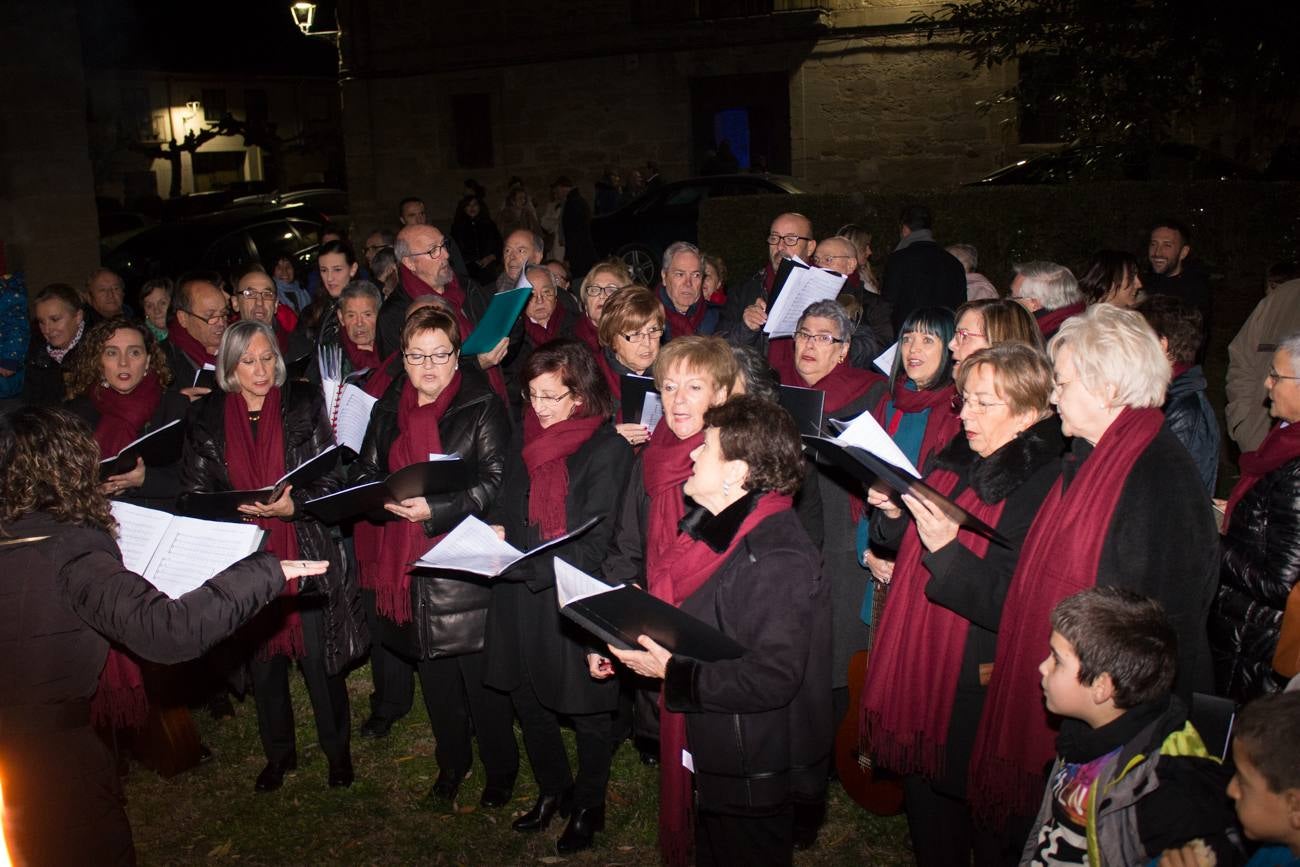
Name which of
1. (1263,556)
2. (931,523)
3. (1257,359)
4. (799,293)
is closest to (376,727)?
(799,293)

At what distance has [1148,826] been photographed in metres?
2.66

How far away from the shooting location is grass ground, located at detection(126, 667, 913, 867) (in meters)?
4.46

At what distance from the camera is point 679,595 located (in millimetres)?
3281

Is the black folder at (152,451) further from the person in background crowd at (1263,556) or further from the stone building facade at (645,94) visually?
the stone building facade at (645,94)

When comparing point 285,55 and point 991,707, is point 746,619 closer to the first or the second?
point 991,707

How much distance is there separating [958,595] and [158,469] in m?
3.71

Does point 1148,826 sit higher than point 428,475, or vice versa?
point 428,475

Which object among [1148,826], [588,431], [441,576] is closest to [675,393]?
[588,431]

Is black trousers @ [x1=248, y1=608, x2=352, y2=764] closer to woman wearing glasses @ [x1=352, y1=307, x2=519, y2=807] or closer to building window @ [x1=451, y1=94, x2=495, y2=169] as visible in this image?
woman wearing glasses @ [x1=352, y1=307, x2=519, y2=807]

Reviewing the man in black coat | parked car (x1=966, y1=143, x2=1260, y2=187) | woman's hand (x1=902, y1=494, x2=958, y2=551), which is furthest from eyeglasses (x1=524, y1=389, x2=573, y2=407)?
parked car (x1=966, y1=143, x2=1260, y2=187)

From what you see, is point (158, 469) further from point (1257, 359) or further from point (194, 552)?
point (1257, 359)

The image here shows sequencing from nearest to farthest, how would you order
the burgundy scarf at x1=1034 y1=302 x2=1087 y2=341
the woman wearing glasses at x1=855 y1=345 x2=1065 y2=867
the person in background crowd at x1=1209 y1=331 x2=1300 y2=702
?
the woman wearing glasses at x1=855 y1=345 x2=1065 y2=867, the person in background crowd at x1=1209 y1=331 x2=1300 y2=702, the burgundy scarf at x1=1034 y1=302 x2=1087 y2=341

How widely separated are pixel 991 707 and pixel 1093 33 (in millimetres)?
10200

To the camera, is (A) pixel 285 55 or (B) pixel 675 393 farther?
(A) pixel 285 55
